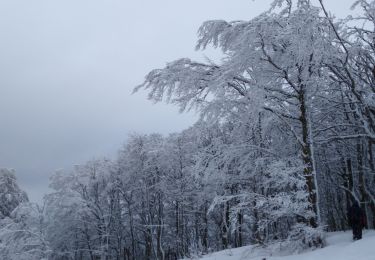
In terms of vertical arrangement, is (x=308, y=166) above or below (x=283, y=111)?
below

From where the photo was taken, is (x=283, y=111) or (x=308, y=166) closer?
(x=308, y=166)

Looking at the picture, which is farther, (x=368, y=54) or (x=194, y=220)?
(x=194, y=220)

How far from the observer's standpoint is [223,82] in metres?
13.2

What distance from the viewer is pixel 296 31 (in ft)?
40.9

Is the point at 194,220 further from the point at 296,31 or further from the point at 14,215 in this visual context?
the point at 296,31

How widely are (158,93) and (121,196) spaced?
92.3 ft

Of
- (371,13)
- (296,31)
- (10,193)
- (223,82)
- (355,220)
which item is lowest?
(355,220)

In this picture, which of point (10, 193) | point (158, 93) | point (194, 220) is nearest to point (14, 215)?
point (10, 193)

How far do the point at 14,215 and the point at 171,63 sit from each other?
24.1m

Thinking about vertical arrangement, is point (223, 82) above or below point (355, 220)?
above

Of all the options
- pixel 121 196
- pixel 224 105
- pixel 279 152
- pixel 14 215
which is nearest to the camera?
pixel 224 105

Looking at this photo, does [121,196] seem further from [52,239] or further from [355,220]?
[355,220]

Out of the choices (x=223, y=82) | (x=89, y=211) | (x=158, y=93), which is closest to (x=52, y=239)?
(x=89, y=211)

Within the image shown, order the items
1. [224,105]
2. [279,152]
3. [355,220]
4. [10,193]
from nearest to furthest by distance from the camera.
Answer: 1. [355,220]
2. [224,105]
3. [279,152]
4. [10,193]
